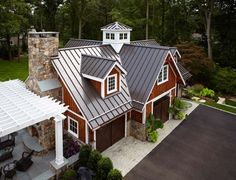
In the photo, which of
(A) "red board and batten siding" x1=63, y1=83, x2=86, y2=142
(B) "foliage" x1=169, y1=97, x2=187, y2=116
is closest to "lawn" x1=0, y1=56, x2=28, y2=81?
(A) "red board and batten siding" x1=63, y1=83, x2=86, y2=142

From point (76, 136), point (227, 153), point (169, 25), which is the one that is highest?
point (169, 25)

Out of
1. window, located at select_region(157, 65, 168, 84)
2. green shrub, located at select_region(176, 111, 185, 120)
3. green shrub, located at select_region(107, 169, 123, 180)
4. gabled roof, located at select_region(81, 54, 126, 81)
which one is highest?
gabled roof, located at select_region(81, 54, 126, 81)

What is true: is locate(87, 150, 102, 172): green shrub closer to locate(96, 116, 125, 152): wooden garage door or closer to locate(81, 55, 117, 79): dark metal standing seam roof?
locate(96, 116, 125, 152): wooden garage door

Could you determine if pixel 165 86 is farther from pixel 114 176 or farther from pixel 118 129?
pixel 114 176

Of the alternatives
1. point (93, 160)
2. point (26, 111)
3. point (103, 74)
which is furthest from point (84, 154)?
point (103, 74)

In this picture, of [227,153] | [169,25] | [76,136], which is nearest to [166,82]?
[227,153]

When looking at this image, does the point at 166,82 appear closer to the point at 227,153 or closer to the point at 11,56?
the point at 227,153
